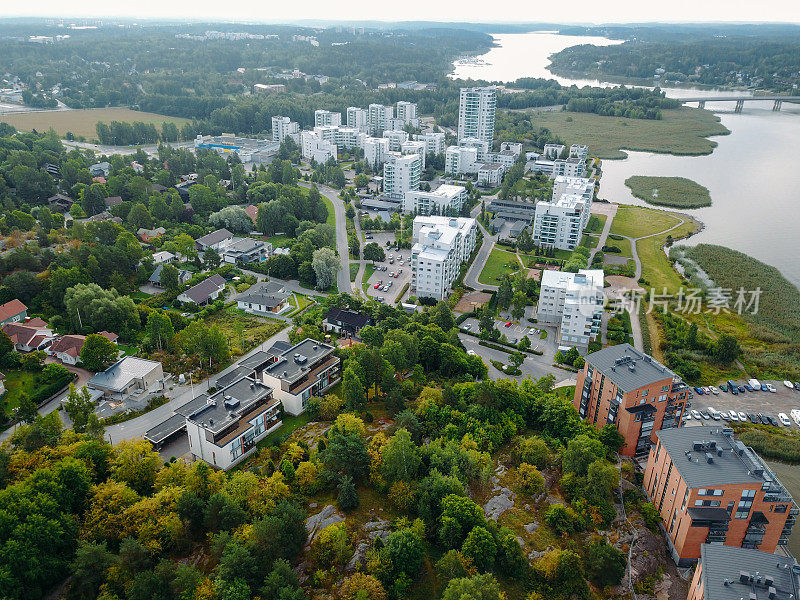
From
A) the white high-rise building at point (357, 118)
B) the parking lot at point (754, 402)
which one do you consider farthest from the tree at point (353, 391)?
the white high-rise building at point (357, 118)

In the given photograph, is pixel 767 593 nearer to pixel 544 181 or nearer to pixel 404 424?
pixel 404 424

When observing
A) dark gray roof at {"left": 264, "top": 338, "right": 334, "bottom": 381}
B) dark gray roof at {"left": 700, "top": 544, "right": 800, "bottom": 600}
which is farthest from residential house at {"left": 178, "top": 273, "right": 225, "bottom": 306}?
dark gray roof at {"left": 700, "top": 544, "right": 800, "bottom": 600}

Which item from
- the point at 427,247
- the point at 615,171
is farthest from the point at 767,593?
the point at 615,171

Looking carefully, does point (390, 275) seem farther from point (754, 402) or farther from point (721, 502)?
point (721, 502)

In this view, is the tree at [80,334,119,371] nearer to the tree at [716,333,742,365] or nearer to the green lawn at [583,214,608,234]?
the tree at [716,333,742,365]

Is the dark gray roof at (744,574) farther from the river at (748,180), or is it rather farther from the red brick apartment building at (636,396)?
the river at (748,180)

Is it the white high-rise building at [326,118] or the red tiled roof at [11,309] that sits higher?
the white high-rise building at [326,118]
